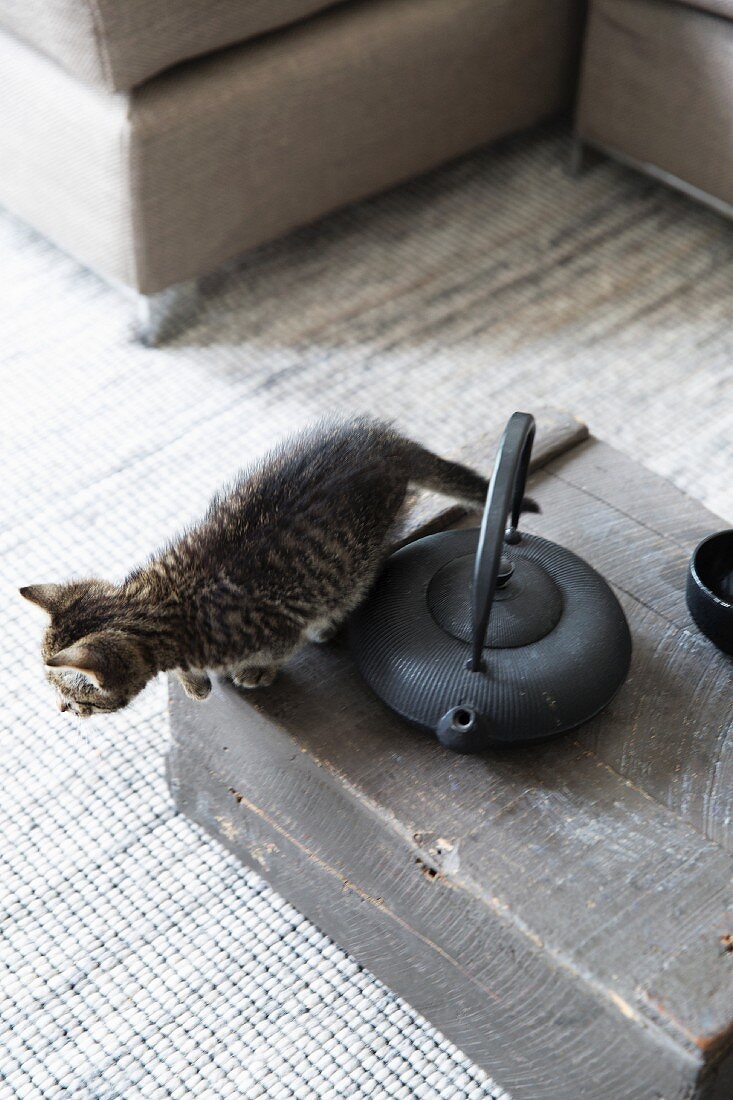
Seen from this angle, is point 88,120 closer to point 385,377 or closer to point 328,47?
point 328,47

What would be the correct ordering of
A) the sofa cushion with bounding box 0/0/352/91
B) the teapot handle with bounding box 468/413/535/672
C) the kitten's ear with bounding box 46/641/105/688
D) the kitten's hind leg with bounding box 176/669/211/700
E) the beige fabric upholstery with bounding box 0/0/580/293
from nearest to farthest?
the teapot handle with bounding box 468/413/535/672 → the kitten's ear with bounding box 46/641/105/688 → the kitten's hind leg with bounding box 176/669/211/700 → the sofa cushion with bounding box 0/0/352/91 → the beige fabric upholstery with bounding box 0/0/580/293

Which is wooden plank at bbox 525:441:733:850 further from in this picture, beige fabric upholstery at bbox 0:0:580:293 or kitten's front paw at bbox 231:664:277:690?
beige fabric upholstery at bbox 0:0:580:293

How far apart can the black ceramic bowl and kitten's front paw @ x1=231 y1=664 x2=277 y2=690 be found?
38cm

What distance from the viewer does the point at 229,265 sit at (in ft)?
6.85

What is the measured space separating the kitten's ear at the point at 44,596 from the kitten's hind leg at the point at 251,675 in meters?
0.17

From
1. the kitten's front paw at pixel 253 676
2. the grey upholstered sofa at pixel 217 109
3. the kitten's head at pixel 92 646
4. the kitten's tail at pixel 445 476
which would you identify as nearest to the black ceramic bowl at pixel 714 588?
the kitten's tail at pixel 445 476

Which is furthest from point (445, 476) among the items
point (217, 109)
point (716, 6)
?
point (716, 6)

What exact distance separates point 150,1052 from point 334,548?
498mm

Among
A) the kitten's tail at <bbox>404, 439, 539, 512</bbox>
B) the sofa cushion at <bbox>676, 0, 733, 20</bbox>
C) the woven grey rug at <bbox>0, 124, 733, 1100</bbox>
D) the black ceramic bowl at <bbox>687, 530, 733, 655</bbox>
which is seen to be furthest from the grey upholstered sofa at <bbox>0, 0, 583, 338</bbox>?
the black ceramic bowl at <bbox>687, 530, 733, 655</bbox>

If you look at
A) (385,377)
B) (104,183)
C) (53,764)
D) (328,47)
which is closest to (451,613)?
(53,764)

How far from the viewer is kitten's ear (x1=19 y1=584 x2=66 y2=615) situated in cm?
107

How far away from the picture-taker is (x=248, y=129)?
180 cm

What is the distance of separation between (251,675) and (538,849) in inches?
11.4

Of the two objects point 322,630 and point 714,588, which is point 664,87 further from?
point 322,630
